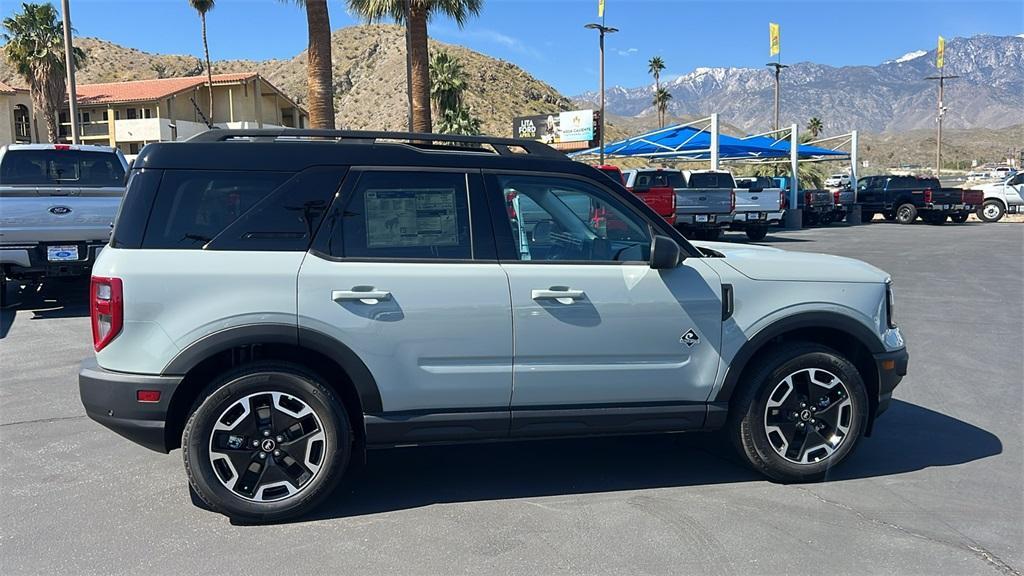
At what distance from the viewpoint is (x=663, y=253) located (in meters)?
4.13

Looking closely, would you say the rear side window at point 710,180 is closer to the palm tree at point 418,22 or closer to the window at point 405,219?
the palm tree at point 418,22

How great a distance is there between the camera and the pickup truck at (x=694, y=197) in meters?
20.4

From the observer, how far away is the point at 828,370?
14.6ft

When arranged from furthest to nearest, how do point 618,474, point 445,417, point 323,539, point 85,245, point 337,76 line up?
1. point 337,76
2. point 85,245
3. point 618,474
4. point 445,417
5. point 323,539

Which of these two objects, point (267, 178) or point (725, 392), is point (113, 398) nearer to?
point (267, 178)

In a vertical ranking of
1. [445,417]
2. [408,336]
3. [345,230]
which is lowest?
[445,417]

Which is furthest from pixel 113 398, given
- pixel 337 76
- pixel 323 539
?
pixel 337 76

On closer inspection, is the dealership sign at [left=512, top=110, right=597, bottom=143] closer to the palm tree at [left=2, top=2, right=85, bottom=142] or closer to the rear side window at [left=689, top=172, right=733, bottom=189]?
the rear side window at [left=689, top=172, right=733, bottom=189]

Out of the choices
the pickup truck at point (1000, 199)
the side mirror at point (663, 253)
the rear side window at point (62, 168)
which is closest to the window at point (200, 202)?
the side mirror at point (663, 253)

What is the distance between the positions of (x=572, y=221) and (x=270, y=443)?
200cm

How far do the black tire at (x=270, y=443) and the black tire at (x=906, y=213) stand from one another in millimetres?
31327

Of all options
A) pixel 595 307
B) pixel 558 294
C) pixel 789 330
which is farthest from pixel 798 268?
pixel 558 294

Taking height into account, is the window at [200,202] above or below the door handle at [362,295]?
above

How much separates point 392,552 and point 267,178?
77.7 inches
